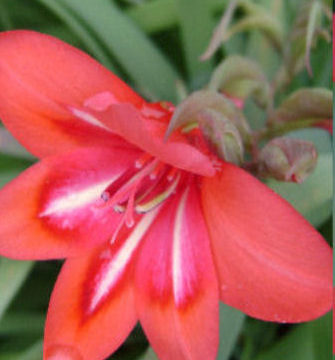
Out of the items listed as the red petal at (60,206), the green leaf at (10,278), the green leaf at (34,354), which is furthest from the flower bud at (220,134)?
the green leaf at (34,354)

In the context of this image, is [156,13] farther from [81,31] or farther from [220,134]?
[220,134]

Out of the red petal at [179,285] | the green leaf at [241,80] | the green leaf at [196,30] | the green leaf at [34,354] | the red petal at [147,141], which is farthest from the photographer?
the green leaf at [196,30]

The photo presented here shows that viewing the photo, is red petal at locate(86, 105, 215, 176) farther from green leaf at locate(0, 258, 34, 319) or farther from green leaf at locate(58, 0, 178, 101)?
green leaf at locate(58, 0, 178, 101)

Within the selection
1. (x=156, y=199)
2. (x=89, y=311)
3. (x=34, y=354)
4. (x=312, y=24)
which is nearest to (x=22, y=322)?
(x=34, y=354)

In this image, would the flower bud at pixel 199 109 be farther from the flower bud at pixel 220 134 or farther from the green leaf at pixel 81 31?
the green leaf at pixel 81 31

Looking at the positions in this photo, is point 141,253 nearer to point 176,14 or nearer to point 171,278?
point 171,278

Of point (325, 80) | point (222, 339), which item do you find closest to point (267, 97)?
point (325, 80)
